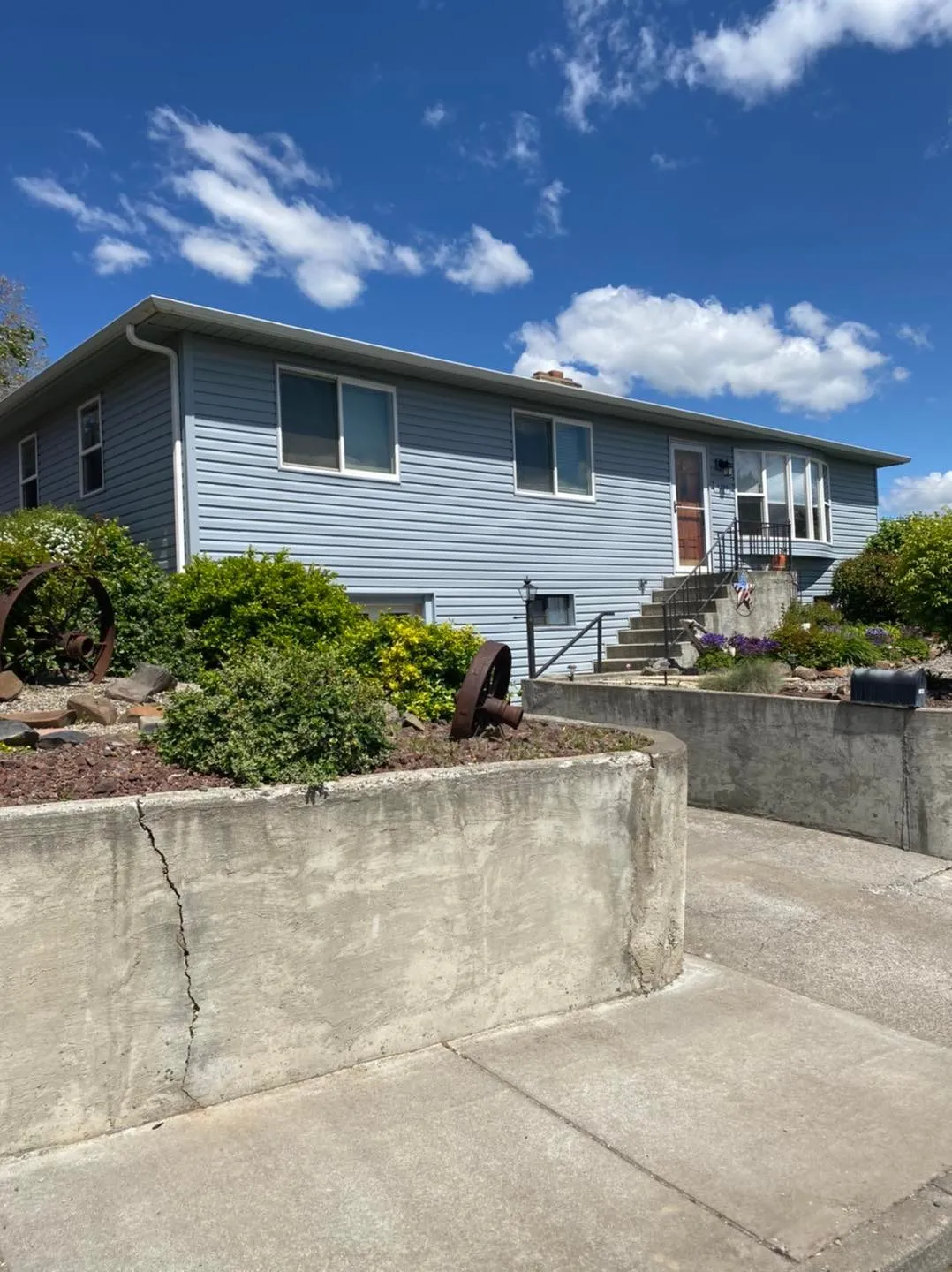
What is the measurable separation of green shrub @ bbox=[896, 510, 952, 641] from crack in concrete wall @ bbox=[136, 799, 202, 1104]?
7838 millimetres

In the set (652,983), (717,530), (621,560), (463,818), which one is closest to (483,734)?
(463,818)

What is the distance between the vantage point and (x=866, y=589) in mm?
17688

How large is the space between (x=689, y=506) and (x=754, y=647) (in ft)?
17.4

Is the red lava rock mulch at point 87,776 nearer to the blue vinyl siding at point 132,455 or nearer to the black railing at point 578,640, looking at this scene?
the blue vinyl siding at point 132,455

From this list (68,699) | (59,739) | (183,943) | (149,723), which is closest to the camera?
(183,943)

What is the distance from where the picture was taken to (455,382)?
1325 cm

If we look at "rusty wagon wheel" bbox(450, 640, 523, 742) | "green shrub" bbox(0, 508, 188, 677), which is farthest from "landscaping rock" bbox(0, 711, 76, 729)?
"rusty wagon wheel" bbox(450, 640, 523, 742)

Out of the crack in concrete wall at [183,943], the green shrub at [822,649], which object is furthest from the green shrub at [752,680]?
the crack in concrete wall at [183,943]

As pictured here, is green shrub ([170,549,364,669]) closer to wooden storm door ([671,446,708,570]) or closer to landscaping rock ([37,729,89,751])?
landscaping rock ([37,729,89,751])

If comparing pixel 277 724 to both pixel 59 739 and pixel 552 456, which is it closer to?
pixel 59 739

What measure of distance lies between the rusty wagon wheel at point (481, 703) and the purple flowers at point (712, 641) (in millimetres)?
8561

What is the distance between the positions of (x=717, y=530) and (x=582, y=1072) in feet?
48.3

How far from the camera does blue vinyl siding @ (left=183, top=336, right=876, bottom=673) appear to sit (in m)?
11.1

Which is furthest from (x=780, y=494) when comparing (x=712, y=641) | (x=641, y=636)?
(x=712, y=641)
